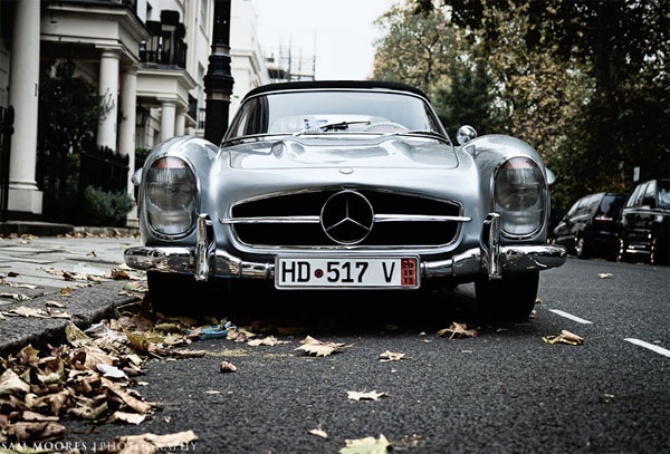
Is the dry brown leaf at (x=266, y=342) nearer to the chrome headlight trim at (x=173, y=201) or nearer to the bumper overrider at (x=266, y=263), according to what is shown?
the bumper overrider at (x=266, y=263)

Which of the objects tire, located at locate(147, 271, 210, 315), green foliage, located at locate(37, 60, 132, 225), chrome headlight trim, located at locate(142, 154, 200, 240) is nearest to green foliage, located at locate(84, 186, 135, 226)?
green foliage, located at locate(37, 60, 132, 225)

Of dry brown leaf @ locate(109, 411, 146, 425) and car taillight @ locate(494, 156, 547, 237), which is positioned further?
car taillight @ locate(494, 156, 547, 237)

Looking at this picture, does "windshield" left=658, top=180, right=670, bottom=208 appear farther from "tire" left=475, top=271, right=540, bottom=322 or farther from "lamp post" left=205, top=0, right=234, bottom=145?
"tire" left=475, top=271, right=540, bottom=322

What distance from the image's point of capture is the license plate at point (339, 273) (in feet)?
13.3

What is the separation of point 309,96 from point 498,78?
124ft

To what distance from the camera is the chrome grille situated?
165 inches

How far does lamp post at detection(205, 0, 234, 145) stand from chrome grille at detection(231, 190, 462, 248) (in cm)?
496

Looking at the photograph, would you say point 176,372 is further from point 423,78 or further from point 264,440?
point 423,78

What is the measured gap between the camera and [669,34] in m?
17.6

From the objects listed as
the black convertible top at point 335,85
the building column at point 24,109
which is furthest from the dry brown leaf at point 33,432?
the building column at point 24,109

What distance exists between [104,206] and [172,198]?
11.2 meters

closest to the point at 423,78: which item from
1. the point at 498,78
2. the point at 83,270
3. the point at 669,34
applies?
the point at 498,78

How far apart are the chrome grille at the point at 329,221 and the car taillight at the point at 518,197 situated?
255mm

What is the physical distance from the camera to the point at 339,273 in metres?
4.07
